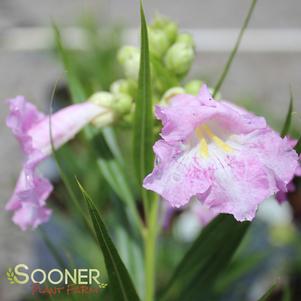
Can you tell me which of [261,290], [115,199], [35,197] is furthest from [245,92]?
[35,197]

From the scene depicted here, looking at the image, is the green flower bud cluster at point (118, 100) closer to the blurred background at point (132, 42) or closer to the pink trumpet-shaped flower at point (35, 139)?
the pink trumpet-shaped flower at point (35, 139)

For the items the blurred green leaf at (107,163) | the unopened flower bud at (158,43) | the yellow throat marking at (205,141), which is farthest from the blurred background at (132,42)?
the yellow throat marking at (205,141)

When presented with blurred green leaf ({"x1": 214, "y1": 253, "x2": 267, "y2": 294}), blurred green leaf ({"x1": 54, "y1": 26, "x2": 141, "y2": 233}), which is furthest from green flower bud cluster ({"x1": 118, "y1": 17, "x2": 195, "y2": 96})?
blurred green leaf ({"x1": 214, "y1": 253, "x2": 267, "y2": 294})

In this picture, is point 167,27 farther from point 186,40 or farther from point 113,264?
point 113,264

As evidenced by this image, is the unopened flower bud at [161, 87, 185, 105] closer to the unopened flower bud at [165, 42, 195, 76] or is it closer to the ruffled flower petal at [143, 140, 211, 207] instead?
the unopened flower bud at [165, 42, 195, 76]

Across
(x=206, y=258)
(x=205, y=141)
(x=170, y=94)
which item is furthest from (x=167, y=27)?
(x=206, y=258)
